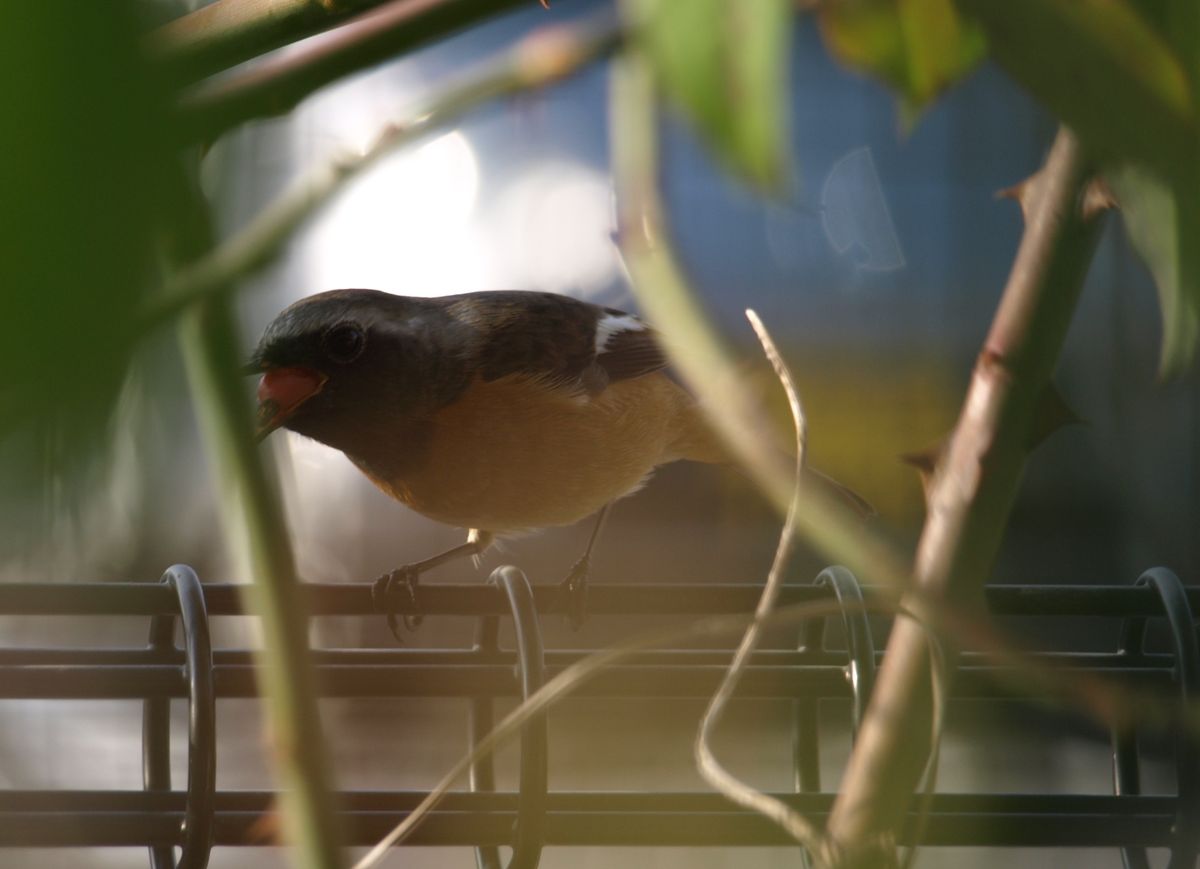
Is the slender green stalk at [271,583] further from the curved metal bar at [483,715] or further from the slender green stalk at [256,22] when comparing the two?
the curved metal bar at [483,715]

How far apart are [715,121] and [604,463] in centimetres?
96

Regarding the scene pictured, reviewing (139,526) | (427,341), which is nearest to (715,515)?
(427,341)

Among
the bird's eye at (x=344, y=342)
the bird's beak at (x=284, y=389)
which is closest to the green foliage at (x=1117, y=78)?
the bird's beak at (x=284, y=389)

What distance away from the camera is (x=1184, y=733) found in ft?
0.98

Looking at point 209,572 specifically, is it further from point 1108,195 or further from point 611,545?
point 611,545

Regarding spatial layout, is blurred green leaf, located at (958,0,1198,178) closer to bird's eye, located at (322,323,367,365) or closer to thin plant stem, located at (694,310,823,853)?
thin plant stem, located at (694,310,823,853)

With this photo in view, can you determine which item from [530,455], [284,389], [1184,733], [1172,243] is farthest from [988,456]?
[530,455]

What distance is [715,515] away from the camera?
2547 mm

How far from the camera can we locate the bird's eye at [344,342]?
84 cm

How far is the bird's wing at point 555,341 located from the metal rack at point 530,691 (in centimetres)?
66

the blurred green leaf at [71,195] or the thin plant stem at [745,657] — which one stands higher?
the blurred green leaf at [71,195]

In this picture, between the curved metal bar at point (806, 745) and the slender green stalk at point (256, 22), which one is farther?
the curved metal bar at point (806, 745)

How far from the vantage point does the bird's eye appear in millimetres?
841

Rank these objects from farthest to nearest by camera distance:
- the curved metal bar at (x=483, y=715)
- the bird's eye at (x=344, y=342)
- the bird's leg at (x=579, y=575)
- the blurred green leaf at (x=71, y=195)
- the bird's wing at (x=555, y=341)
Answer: the bird's wing at (x=555, y=341)
the bird's eye at (x=344, y=342)
the bird's leg at (x=579, y=575)
the curved metal bar at (x=483, y=715)
the blurred green leaf at (x=71, y=195)
